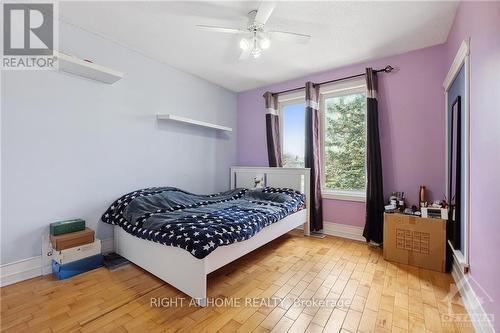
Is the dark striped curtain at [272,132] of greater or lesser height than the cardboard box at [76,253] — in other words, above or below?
above

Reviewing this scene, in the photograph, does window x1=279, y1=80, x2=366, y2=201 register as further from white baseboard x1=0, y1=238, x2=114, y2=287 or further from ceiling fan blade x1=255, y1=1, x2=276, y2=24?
white baseboard x1=0, y1=238, x2=114, y2=287

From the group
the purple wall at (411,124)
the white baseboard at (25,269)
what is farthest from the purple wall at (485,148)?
the white baseboard at (25,269)

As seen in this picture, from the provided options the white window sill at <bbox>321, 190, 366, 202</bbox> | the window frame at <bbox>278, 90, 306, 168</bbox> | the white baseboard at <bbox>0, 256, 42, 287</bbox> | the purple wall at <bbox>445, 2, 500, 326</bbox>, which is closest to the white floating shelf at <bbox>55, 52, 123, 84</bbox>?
the white baseboard at <bbox>0, 256, 42, 287</bbox>

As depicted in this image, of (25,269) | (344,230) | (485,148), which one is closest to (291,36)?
(485,148)

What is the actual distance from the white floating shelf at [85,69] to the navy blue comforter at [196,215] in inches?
51.0

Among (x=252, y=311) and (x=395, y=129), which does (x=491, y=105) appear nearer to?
(x=395, y=129)

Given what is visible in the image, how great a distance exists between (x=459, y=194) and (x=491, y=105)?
999 millimetres

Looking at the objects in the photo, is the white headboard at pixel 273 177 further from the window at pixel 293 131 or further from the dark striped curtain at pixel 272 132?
the window at pixel 293 131

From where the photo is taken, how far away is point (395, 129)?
285 cm

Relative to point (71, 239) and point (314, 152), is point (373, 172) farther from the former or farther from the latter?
point (71, 239)

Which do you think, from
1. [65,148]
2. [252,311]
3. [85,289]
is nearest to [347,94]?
[252,311]

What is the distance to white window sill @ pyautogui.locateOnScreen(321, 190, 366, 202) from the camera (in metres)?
3.10

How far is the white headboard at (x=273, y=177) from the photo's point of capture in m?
3.36

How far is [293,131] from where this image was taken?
3.87 metres
